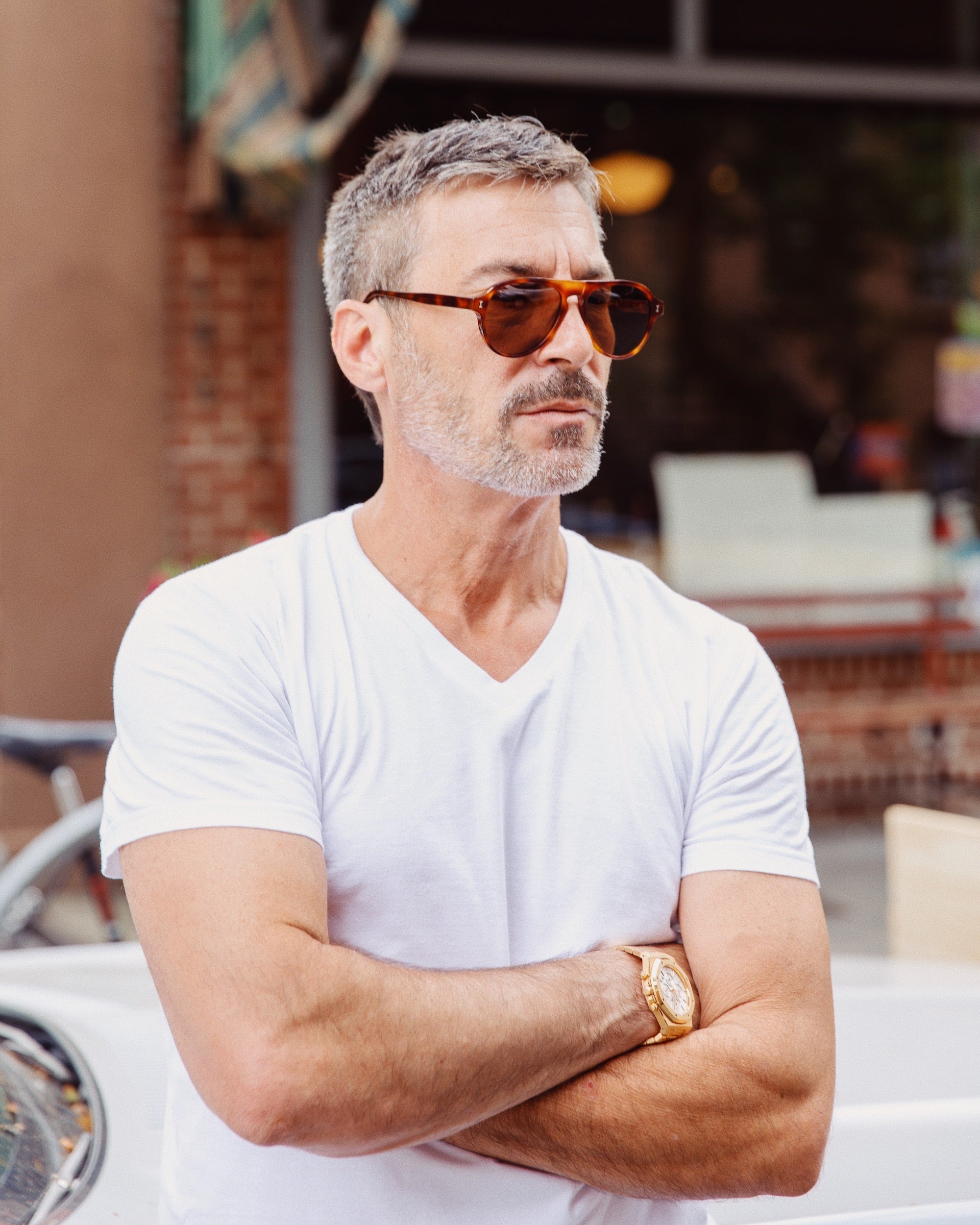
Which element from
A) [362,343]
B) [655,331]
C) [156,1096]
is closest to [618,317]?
[362,343]

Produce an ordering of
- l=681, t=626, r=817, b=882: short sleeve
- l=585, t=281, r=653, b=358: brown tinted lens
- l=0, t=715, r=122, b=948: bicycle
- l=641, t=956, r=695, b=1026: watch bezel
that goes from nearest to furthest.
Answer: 1. l=641, t=956, r=695, b=1026: watch bezel
2. l=681, t=626, r=817, b=882: short sleeve
3. l=585, t=281, r=653, b=358: brown tinted lens
4. l=0, t=715, r=122, b=948: bicycle

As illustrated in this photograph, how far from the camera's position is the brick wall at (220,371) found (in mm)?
5906

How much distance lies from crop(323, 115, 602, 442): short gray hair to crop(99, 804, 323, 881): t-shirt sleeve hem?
2.39 feet

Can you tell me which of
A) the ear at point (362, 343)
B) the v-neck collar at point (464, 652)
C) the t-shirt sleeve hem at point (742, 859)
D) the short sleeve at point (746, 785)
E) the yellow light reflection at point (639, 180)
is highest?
the yellow light reflection at point (639, 180)

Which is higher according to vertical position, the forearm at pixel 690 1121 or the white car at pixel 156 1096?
the forearm at pixel 690 1121

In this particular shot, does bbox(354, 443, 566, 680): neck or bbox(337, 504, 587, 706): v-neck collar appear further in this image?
bbox(354, 443, 566, 680): neck

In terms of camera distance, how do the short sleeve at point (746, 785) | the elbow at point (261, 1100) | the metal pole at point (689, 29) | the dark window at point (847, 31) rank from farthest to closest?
the dark window at point (847, 31) < the metal pole at point (689, 29) < the short sleeve at point (746, 785) < the elbow at point (261, 1100)

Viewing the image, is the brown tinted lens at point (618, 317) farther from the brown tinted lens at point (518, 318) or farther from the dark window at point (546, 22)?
the dark window at point (546, 22)

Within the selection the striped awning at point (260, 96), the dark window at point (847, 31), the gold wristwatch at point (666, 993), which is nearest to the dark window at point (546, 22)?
the dark window at point (847, 31)

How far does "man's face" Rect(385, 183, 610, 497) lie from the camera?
1.80m

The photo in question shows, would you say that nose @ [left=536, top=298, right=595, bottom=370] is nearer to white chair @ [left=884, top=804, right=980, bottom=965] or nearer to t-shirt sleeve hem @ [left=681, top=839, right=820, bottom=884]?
t-shirt sleeve hem @ [left=681, top=839, right=820, bottom=884]

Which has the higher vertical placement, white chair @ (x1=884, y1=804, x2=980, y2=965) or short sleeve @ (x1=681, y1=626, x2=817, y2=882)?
short sleeve @ (x1=681, y1=626, x2=817, y2=882)

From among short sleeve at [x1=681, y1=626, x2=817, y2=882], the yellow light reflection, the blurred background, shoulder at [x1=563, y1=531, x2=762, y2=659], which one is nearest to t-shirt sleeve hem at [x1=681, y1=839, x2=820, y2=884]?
short sleeve at [x1=681, y1=626, x2=817, y2=882]

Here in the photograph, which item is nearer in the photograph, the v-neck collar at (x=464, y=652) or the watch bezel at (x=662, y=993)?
the watch bezel at (x=662, y=993)
